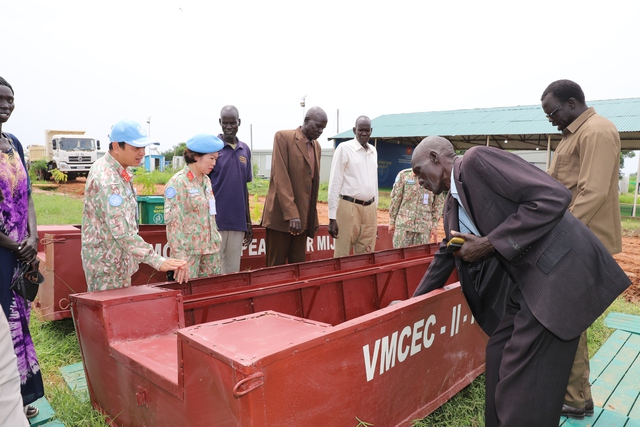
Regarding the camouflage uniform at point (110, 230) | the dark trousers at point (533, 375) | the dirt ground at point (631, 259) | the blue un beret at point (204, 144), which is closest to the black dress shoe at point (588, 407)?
the dark trousers at point (533, 375)

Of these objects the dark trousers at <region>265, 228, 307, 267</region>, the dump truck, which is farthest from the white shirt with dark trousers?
the dump truck

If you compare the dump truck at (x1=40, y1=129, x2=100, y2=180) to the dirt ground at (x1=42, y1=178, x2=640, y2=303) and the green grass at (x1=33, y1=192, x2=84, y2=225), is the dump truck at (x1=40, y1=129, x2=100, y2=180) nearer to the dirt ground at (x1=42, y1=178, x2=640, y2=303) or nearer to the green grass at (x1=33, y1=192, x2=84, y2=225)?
the green grass at (x1=33, y1=192, x2=84, y2=225)

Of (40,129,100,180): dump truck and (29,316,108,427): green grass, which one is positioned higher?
(40,129,100,180): dump truck

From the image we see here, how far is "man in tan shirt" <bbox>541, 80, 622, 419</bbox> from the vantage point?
275 centimetres

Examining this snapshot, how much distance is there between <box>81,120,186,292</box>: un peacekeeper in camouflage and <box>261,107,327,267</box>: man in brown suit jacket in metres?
1.77

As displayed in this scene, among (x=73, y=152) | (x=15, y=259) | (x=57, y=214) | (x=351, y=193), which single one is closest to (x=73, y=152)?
(x=73, y=152)

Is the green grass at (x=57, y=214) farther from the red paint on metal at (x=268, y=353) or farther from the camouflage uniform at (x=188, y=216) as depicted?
the red paint on metal at (x=268, y=353)

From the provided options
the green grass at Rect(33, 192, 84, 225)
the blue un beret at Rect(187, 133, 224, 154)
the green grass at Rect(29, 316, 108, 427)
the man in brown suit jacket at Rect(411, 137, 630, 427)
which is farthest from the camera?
the green grass at Rect(33, 192, 84, 225)

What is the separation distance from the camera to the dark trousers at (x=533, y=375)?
6.50ft

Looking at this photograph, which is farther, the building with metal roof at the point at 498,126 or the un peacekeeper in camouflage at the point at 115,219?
the building with metal roof at the point at 498,126

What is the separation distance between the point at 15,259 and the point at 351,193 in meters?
3.32

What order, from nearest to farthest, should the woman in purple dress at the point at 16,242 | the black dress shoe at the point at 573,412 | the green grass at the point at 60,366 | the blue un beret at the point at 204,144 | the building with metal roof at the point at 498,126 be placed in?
the woman in purple dress at the point at 16,242 → the green grass at the point at 60,366 → the black dress shoe at the point at 573,412 → the blue un beret at the point at 204,144 → the building with metal roof at the point at 498,126

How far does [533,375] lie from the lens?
1.99 m

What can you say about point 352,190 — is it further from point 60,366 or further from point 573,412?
point 60,366
